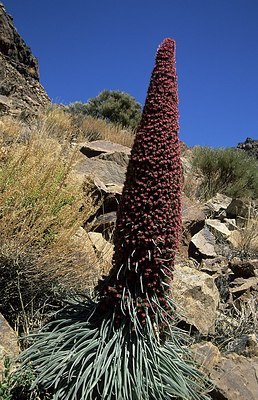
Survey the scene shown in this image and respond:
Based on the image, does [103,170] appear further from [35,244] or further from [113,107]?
[113,107]

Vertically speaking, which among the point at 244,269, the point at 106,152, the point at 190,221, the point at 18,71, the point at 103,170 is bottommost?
the point at 244,269

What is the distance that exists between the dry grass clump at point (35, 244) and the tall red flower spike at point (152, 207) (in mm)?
963

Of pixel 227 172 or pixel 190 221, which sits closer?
pixel 190 221

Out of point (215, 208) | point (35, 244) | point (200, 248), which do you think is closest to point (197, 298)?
point (35, 244)

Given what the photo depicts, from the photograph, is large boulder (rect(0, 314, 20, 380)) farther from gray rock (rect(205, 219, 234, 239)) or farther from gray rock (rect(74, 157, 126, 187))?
gray rock (rect(205, 219, 234, 239))

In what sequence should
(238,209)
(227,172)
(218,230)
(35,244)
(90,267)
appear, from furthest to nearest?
(227,172), (238,209), (218,230), (90,267), (35,244)

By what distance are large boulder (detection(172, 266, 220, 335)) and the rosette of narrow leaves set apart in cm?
117

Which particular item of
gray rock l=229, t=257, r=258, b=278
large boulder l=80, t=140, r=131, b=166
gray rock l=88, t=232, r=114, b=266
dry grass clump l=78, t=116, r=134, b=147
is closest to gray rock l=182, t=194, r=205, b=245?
gray rock l=229, t=257, r=258, b=278

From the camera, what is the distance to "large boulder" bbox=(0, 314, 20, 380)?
297cm

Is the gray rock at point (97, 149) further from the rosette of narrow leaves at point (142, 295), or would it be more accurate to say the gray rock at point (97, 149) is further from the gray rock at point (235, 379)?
the rosette of narrow leaves at point (142, 295)

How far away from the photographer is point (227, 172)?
1313 centimetres

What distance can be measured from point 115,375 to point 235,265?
3738 millimetres

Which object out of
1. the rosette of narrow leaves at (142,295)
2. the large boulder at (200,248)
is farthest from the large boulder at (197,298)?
the large boulder at (200,248)

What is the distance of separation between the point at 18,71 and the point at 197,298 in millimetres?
12302
